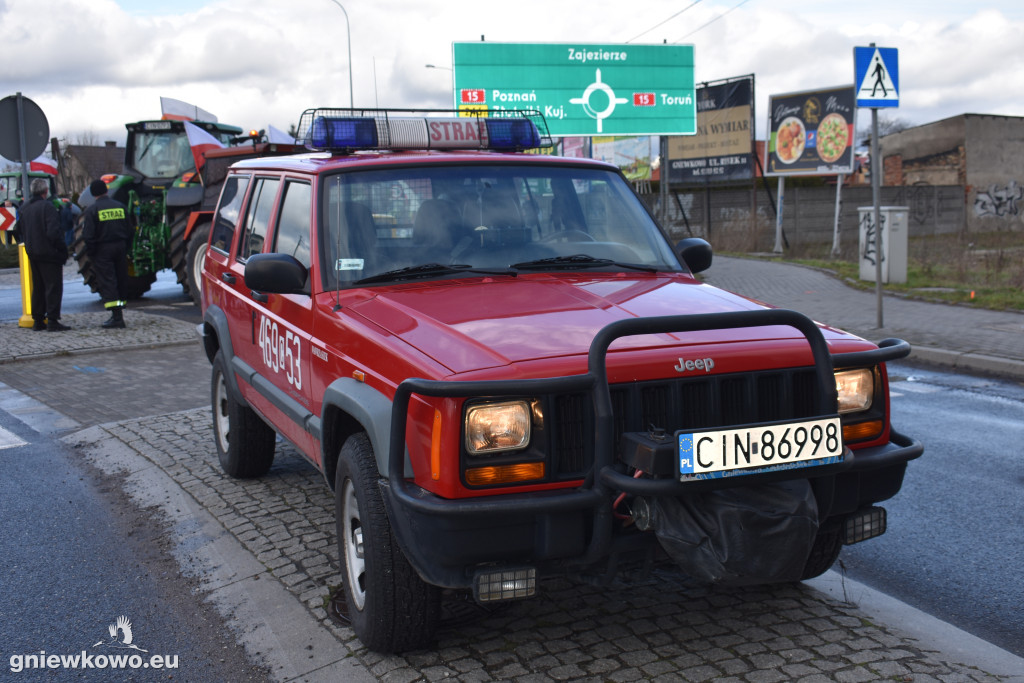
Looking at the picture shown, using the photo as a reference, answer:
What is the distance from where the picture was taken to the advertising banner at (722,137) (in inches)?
1312

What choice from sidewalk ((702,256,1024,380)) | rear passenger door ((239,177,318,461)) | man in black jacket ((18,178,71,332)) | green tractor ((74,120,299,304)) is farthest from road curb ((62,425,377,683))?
green tractor ((74,120,299,304))

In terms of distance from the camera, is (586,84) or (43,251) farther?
(586,84)

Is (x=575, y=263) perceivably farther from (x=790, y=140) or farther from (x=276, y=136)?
(x=790, y=140)

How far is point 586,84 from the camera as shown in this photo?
26.6 m

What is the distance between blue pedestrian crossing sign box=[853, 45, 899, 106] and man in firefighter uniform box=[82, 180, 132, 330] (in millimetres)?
9767

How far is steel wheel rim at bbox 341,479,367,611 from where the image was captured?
3.74m

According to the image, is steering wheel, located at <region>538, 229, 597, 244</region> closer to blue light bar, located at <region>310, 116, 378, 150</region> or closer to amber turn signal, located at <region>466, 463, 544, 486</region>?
blue light bar, located at <region>310, 116, 378, 150</region>

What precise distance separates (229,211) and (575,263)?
2.74 metres

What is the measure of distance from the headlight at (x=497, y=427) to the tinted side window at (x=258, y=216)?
2.55 m

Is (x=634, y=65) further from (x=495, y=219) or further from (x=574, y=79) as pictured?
(x=495, y=219)

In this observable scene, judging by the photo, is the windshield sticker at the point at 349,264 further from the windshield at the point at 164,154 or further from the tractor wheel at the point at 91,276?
the windshield at the point at 164,154

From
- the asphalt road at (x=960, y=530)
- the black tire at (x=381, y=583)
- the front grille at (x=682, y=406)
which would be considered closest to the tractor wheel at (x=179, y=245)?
the asphalt road at (x=960, y=530)

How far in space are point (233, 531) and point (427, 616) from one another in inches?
77.4

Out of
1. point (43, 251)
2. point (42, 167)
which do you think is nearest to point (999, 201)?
point (42, 167)
